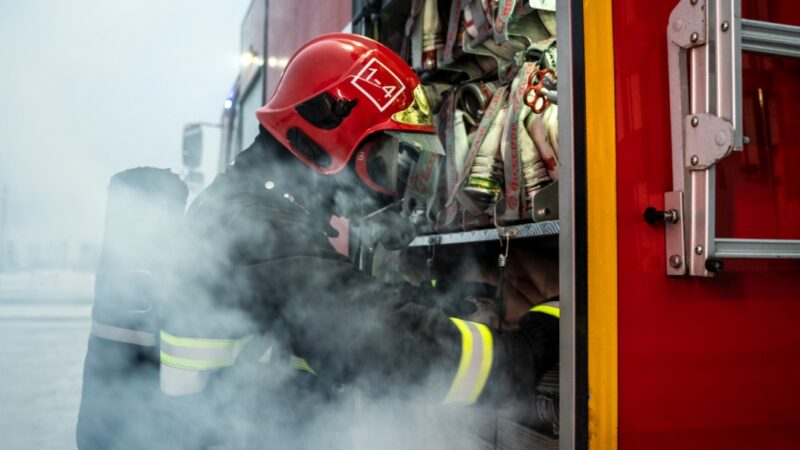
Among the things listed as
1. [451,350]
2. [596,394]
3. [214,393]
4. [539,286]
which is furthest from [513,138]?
[214,393]

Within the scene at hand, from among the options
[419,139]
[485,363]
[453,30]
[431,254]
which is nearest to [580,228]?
[485,363]

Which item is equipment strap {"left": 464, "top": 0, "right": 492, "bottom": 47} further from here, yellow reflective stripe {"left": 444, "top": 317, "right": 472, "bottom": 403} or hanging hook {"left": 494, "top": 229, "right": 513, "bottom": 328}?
yellow reflective stripe {"left": 444, "top": 317, "right": 472, "bottom": 403}

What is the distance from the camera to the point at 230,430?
1646mm

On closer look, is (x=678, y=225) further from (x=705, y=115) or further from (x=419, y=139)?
(x=419, y=139)

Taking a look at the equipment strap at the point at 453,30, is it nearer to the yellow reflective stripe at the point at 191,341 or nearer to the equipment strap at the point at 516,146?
the equipment strap at the point at 516,146

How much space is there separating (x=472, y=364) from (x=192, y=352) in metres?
0.69

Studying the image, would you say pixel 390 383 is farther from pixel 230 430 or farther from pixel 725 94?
pixel 725 94

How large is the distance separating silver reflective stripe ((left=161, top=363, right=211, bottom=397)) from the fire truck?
0.89 meters

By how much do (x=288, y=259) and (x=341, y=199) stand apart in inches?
20.0

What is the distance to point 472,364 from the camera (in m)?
1.33

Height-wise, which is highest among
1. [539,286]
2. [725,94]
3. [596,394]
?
[725,94]

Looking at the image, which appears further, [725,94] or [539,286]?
[539,286]

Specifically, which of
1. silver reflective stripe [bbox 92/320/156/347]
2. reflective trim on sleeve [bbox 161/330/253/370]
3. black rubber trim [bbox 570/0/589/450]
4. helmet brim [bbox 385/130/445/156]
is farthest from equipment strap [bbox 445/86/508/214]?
silver reflective stripe [bbox 92/320/156/347]

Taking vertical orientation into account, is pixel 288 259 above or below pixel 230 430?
above
